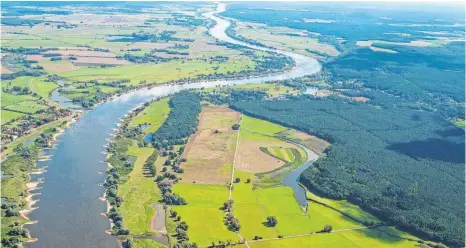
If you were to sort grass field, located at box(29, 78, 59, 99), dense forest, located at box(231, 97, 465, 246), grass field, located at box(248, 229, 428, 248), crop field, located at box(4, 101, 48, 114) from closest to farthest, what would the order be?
grass field, located at box(248, 229, 428, 248) → dense forest, located at box(231, 97, 465, 246) → crop field, located at box(4, 101, 48, 114) → grass field, located at box(29, 78, 59, 99)

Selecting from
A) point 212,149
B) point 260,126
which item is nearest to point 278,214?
point 212,149

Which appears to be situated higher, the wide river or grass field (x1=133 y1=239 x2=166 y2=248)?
the wide river

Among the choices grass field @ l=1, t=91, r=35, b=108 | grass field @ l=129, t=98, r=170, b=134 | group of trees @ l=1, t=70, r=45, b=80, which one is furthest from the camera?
group of trees @ l=1, t=70, r=45, b=80

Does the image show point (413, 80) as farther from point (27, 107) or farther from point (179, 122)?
point (27, 107)

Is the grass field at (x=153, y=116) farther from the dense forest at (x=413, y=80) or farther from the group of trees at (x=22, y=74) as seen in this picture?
the dense forest at (x=413, y=80)

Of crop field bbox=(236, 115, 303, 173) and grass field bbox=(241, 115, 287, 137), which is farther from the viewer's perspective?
grass field bbox=(241, 115, 287, 137)

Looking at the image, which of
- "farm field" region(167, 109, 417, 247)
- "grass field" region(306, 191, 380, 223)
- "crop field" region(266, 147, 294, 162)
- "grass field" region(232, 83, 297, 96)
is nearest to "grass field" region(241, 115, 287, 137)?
"crop field" region(266, 147, 294, 162)

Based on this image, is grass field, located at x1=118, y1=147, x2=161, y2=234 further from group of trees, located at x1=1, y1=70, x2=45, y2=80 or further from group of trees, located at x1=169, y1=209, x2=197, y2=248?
group of trees, located at x1=1, y1=70, x2=45, y2=80
